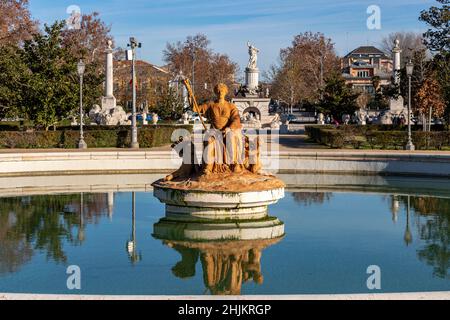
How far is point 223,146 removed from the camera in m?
15.6

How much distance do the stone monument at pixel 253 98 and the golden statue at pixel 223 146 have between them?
46.2 meters

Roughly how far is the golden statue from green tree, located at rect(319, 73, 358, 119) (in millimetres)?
41733

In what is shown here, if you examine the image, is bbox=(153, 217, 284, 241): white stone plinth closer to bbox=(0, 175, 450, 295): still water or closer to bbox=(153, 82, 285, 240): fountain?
bbox=(153, 82, 285, 240): fountain

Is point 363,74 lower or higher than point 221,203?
higher

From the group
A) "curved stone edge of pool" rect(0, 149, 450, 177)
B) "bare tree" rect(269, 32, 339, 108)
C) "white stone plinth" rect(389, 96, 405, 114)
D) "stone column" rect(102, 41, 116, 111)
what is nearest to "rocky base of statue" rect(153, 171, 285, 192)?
"curved stone edge of pool" rect(0, 149, 450, 177)

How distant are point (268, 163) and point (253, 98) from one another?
3993cm

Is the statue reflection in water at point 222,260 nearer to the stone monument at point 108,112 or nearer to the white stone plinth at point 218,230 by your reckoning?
the white stone plinth at point 218,230

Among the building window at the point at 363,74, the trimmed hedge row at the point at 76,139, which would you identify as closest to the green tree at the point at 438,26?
the trimmed hedge row at the point at 76,139

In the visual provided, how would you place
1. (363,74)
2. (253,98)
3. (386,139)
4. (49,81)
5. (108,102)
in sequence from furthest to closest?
1. (363,74)
2. (253,98)
3. (108,102)
4. (49,81)
5. (386,139)

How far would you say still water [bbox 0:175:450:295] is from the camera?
9.96 metres

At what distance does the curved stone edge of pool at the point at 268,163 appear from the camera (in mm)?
25125

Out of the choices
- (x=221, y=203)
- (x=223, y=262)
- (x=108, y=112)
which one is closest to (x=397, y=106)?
(x=108, y=112)

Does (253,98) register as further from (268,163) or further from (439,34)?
(268,163)
